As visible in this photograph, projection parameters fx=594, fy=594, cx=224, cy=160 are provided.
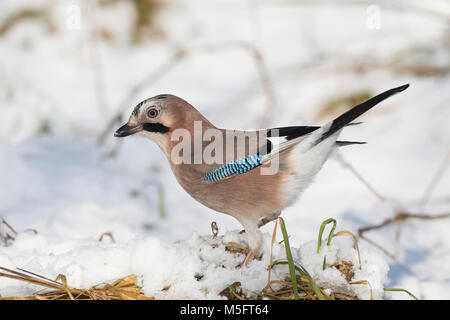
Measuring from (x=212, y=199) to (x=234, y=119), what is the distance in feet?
10.8

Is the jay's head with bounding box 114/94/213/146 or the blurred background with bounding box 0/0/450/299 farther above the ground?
the blurred background with bounding box 0/0/450/299

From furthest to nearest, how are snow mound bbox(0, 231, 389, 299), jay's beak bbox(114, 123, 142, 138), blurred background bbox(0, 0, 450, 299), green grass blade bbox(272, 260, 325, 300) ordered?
1. blurred background bbox(0, 0, 450, 299)
2. jay's beak bbox(114, 123, 142, 138)
3. snow mound bbox(0, 231, 389, 299)
4. green grass blade bbox(272, 260, 325, 300)

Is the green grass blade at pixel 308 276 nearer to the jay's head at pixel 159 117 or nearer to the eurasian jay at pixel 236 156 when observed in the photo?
the eurasian jay at pixel 236 156

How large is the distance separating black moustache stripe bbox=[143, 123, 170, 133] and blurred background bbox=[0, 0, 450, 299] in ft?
1.30

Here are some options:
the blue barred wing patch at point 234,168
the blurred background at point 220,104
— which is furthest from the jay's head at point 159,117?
the blurred background at point 220,104

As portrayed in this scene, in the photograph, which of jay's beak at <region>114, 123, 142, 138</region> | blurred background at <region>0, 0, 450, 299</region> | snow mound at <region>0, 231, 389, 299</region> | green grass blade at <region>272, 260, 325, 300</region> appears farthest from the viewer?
blurred background at <region>0, 0, 450, 299</region>

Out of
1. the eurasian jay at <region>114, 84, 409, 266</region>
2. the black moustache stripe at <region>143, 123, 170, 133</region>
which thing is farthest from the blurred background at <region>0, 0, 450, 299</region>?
the black moustache stripe at <region>143, 123, 170, 133</region>

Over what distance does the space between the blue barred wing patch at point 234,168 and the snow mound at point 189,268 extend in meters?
0.24

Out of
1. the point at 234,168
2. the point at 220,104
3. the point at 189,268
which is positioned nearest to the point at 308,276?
the point at 189,268

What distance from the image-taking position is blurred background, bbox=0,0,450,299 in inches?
134

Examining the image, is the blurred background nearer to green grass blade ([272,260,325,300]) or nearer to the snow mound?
the snow mound

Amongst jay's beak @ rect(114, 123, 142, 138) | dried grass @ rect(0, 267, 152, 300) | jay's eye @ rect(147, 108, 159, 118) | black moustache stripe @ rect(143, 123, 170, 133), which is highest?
jay's eye @ rect(147, 108, 159, 118)

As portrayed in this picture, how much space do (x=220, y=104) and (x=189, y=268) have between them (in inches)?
153
